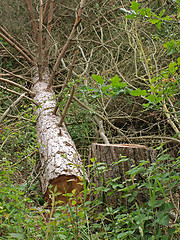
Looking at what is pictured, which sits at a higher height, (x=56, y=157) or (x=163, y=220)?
(x=56, y=157)

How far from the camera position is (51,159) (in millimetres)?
2471

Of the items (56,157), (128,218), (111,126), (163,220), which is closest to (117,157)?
(128,218)

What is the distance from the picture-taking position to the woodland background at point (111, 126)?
1.35 meters

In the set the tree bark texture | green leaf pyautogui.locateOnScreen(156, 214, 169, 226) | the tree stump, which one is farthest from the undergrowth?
the tree bark texture

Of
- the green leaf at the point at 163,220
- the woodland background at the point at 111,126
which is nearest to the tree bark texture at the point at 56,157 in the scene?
the woodland background at the point at 111,126

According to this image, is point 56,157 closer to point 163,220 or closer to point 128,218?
point 128,218

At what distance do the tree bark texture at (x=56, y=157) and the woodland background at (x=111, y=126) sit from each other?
15cm

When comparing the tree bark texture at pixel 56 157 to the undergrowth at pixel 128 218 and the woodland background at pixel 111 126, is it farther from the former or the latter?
the undergrowth at pixel 128 218

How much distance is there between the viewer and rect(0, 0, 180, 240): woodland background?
1354 millimetres

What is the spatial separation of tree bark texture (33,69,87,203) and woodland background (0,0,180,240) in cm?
15

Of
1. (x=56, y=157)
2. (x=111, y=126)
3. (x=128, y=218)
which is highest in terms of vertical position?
(x=111, y=126)

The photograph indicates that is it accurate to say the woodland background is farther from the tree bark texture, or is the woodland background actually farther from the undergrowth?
the tree bark texture

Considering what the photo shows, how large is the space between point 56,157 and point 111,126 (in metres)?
1.36

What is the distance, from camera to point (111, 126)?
360 centimetres
